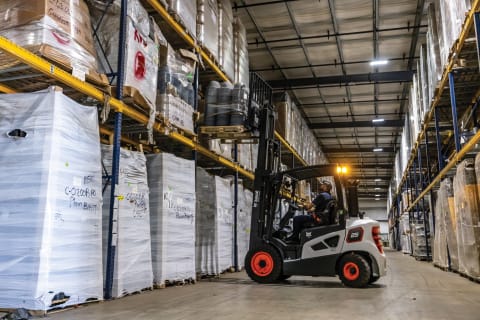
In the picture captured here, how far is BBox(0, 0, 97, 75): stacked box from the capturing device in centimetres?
405

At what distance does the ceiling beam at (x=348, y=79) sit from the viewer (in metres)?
13.7

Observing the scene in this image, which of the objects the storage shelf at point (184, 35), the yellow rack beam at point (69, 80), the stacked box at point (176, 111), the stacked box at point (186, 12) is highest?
the stacked box at point (186, 12)

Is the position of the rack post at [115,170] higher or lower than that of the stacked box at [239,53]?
lower

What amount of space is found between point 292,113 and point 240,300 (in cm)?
979

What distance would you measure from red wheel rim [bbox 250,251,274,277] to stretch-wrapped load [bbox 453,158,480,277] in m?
3.03

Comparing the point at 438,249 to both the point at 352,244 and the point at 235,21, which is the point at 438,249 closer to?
the point at 352,244

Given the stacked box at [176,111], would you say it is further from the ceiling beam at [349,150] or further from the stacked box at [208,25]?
the ceiling beam at [349,150]

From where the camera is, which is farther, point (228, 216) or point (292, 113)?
point (292, 113)

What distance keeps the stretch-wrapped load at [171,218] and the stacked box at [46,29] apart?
1905mm

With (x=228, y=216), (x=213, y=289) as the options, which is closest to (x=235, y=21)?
(x=228, y=216)

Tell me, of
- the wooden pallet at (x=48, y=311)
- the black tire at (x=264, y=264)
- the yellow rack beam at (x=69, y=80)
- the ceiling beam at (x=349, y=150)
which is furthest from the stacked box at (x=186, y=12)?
the ceiling beam at (x=349, y=150)

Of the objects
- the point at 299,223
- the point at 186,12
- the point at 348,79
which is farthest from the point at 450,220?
the point at 348,79

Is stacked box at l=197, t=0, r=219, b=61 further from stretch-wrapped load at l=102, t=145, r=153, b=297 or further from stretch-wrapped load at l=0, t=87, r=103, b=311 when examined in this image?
stretch-wrapped load at l=0, t=87, r=103, b=311

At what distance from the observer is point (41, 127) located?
391 centimetres
